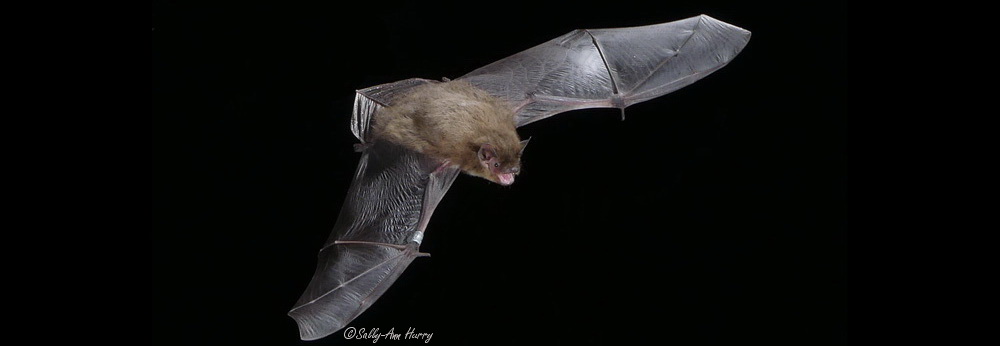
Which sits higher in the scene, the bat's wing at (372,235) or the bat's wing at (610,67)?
the bat's wing at (610,67)

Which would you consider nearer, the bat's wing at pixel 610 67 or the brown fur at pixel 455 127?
the brown fur at pixel 455 127

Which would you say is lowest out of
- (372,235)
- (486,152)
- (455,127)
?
(372,235)

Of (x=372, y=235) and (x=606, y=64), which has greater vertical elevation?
(x=606, y=64)

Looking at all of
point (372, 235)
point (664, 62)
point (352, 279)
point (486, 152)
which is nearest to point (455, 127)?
point (486, 152)

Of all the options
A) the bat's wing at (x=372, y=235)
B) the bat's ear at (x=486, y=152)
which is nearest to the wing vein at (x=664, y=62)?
the bat's ear at (x=486, y=152)

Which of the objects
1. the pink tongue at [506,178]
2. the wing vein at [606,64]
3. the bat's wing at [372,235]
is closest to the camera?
the bat's wing at [372,235]

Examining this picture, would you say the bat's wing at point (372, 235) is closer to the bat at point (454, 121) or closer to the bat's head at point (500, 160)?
the bat at point (454, 121)

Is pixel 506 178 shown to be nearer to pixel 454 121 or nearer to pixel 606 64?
pixel 454 121

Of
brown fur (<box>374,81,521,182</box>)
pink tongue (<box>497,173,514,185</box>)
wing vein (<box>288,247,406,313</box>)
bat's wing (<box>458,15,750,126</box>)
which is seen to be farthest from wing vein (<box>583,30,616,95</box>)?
wing vein (<box>288,247,406,313</box>)
